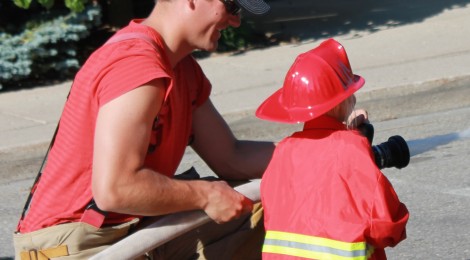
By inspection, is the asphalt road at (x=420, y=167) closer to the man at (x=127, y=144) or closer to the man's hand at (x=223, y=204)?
the man's hand at (x=223, y=204)

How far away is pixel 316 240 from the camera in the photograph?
Result: 2.90 metres

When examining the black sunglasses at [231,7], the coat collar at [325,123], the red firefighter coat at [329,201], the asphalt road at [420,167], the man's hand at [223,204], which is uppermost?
the black sunglasses at [231,7]

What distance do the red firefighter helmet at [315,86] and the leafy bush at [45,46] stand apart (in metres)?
7.49

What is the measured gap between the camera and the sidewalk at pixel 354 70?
8.95m

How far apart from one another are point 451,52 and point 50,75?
13.7 feet

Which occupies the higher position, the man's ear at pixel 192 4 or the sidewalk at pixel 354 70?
the man's ear at pixel 192 4

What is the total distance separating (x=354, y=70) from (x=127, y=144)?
23.5 ft

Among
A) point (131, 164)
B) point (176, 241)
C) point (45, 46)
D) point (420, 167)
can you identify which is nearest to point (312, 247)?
point (131, 164)

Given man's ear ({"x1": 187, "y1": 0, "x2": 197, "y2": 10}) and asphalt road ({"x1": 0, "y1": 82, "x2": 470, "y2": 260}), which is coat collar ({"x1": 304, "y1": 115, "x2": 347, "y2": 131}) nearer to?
asphalt road ({"x1": 0, "y1": 82, "x2": 470, "y2": 260})

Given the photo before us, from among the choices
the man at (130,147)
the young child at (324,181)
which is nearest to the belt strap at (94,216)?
the man at (130,147)

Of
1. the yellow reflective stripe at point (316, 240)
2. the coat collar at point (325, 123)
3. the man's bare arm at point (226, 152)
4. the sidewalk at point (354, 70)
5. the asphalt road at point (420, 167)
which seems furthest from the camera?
the sidewalk at point (354, 70)

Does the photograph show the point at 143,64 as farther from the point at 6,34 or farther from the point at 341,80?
the point at 6,34

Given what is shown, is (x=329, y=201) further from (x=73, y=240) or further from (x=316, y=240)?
(x=73, y=240)

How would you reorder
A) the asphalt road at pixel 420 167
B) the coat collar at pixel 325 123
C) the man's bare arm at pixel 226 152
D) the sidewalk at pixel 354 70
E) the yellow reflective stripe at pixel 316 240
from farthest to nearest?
1. the sidewalk at pixel 354 70
2. the asphalt road at pixel 420 167
3. the man's bare arm at pixel 226 152
4. the coat collar at pixel 325 123
5. the yellow reflective stripe at pixel 316 240
